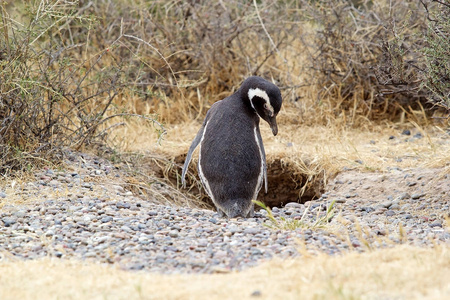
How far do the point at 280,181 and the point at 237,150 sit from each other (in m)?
2.13

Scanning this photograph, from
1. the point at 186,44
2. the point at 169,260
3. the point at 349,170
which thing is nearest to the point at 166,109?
the point at 186,44

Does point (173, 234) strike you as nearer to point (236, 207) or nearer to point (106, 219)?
point (106, 219)

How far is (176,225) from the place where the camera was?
4.30m

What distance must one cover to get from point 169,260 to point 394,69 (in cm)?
268

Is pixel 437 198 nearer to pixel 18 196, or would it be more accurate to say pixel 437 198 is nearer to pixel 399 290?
pixel 399 290

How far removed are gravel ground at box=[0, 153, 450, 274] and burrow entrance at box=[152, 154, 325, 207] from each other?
1.92ft

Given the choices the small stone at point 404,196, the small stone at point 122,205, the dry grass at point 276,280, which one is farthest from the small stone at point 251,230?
the small stone at point 404,196

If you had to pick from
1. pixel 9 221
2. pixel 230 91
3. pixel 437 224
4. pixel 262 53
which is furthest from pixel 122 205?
pixel 262 53

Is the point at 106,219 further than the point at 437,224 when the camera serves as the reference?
No

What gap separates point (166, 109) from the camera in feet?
26.3

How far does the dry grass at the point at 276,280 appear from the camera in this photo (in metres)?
2.69

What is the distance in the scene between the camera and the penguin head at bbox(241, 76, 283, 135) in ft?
16.4

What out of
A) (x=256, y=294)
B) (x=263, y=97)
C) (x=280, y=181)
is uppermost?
(x=263, y=97)

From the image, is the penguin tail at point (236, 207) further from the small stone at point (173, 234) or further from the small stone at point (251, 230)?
the small stone at point (173, 234)
